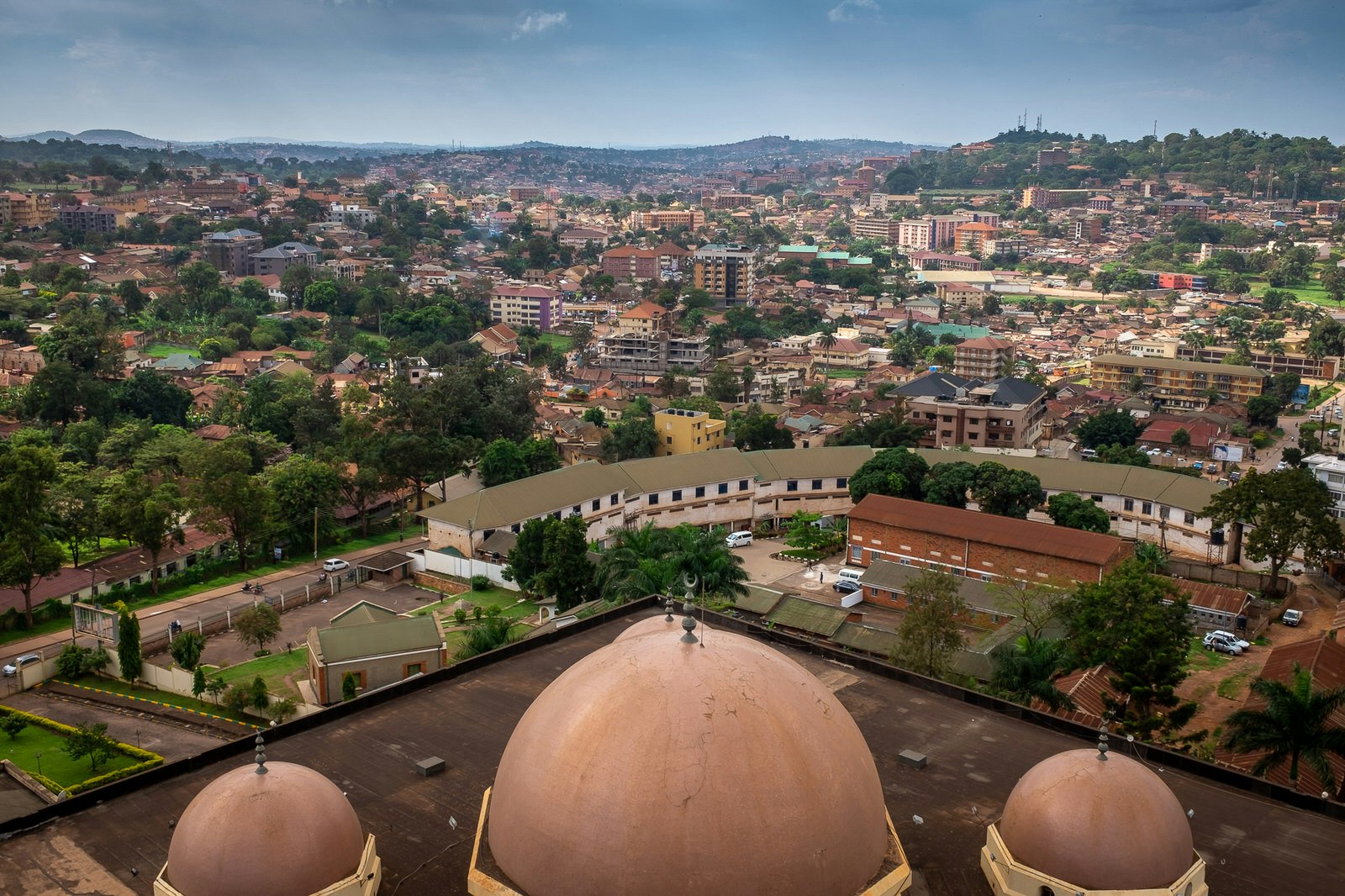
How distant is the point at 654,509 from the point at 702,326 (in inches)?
1918

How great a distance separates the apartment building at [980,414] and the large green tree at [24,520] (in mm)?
37357

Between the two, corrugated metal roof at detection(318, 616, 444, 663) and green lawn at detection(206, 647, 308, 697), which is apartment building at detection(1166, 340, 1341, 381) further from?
green lawn at detection(206, 647, 308, 697)

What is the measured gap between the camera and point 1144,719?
22578 mm

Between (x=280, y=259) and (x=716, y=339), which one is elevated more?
(x=280, y=259)

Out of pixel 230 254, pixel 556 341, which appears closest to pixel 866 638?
pixel 556 341

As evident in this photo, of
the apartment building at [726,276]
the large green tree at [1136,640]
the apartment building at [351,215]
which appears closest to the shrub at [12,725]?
the large green tree at [1136,640]

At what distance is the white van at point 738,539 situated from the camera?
41.9m

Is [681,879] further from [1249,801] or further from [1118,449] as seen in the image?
[1118,449]

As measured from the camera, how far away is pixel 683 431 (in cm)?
5216

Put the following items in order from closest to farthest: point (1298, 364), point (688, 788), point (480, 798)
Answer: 1. point (688, 788)
2. point (480, 798)
3. point (1298, 364)

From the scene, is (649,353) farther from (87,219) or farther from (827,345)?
(87,219)

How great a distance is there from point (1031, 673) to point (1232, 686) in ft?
35.3

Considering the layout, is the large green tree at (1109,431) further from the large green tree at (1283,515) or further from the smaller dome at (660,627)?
the smaller dome at (660,627)

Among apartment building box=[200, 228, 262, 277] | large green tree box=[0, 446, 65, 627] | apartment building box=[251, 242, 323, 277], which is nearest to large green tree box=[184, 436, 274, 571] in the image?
large green tree box=[0, 446, 65, 627]
